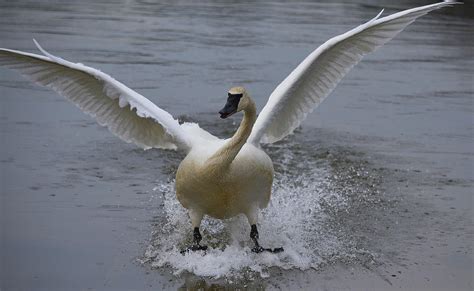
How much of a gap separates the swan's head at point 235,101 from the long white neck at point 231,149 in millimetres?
96

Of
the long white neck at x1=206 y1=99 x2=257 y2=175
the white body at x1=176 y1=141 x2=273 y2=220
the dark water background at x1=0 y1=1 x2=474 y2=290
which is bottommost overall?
the dark water background at x1=0 y1=1 x2=474 y2=290

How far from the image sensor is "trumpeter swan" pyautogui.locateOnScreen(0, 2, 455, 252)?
799 cm

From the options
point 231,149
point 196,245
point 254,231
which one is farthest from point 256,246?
point 231,149

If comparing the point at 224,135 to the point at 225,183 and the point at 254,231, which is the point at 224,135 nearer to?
the point at 254,231

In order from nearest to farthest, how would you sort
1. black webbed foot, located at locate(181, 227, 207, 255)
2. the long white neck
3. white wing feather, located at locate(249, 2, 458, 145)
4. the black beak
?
the black beak, the long white neck, black webbed foot, located at locate(181, 227, 207, 255), white wing feather, located at locate(249, 2, 458, 145)

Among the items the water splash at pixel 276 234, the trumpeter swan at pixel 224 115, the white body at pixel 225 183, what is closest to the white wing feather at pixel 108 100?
the trumpeter swan at pixel 224 115

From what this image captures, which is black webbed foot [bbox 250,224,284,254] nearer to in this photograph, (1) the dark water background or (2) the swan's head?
(1) the dark water background

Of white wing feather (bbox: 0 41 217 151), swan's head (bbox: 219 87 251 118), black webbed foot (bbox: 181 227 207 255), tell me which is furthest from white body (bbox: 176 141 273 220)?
swan's head (bbox: 219 87 251 118)

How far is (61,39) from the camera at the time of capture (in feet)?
60.3

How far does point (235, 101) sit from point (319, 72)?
1.28m

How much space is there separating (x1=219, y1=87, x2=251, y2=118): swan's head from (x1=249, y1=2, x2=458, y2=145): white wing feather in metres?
0.73

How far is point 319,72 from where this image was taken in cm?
877

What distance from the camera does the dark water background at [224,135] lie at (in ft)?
26.0

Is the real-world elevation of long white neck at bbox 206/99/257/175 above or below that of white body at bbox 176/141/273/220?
above
